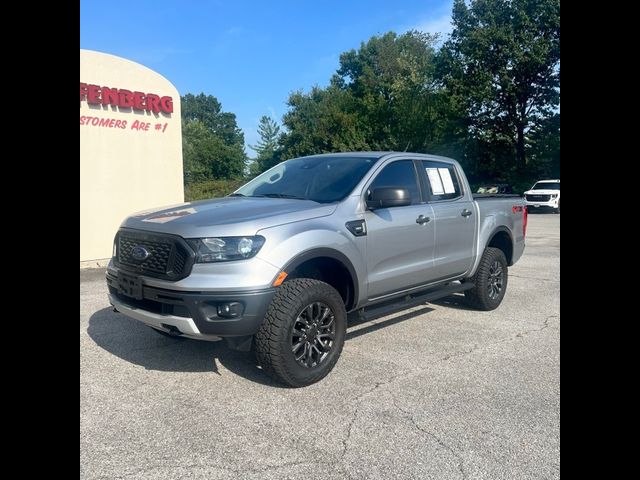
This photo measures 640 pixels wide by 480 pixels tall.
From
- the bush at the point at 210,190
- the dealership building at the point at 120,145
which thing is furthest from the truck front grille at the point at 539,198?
the bush at the point at 210,190

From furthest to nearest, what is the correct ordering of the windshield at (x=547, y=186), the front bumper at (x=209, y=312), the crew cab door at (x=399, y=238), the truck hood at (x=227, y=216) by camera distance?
the windshield at (x=547, y=186), the crew cab door at (x=399, y=238), the truck hood at (x=227, y=216), the front bumper at (x=209, y=312)

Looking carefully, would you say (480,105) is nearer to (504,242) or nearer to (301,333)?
(504,242)

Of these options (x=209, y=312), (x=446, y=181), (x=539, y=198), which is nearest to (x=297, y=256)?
(x=209, y=312)

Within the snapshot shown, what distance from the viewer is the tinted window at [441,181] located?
17.5 feet

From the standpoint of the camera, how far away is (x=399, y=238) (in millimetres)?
4570

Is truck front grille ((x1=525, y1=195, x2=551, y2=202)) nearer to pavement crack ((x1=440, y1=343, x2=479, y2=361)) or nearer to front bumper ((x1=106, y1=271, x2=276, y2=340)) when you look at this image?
pavement crack ((x1=440, y1=343, x2=479, y2=361))

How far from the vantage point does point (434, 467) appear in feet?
Result: 8.89

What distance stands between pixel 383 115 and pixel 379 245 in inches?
1416

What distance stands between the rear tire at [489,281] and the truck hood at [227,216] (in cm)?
263

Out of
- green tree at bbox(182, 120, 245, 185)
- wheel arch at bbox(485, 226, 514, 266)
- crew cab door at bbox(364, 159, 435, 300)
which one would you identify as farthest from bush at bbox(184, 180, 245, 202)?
crew cab door at bbox(364, 159, 435, 300)

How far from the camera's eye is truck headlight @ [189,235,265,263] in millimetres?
3430

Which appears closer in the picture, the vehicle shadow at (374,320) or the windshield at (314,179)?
the windshield at (314,179)

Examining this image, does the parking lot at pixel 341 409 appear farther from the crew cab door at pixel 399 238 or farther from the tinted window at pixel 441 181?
the tinted window at pixel 441 181
